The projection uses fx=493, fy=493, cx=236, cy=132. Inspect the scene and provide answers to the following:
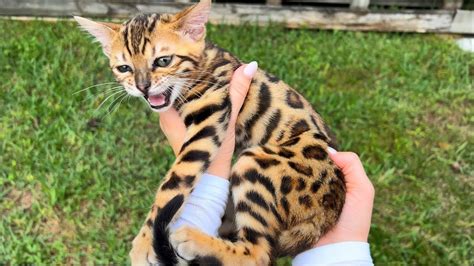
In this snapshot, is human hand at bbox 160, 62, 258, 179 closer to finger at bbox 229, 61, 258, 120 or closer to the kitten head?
finger at bbox 229, 61, 258, 120

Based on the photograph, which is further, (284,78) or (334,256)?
(284,78)

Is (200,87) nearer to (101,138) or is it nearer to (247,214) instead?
(247,214)

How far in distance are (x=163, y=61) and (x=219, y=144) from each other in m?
0.62

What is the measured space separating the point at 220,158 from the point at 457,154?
2.96 metres

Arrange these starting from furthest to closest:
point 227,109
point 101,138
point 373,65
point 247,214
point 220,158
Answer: point 373,65 → point 101,138 → point 220,158 → point 227,109 → point 247,214

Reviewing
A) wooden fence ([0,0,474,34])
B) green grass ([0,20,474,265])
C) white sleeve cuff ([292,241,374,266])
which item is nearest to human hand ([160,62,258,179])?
white sleeve cuff ([292,241,374,266])

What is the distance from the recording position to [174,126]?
3203 mm

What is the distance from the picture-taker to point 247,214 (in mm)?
2693

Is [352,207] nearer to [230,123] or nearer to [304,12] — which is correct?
[230,123]

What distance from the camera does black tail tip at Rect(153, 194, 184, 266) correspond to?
256 centimetres

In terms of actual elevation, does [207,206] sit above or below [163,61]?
below

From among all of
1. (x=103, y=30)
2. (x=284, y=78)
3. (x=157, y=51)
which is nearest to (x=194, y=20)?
(x=157, y=51)

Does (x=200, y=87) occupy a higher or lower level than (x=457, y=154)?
higher

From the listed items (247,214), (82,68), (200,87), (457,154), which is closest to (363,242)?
(247,214)
